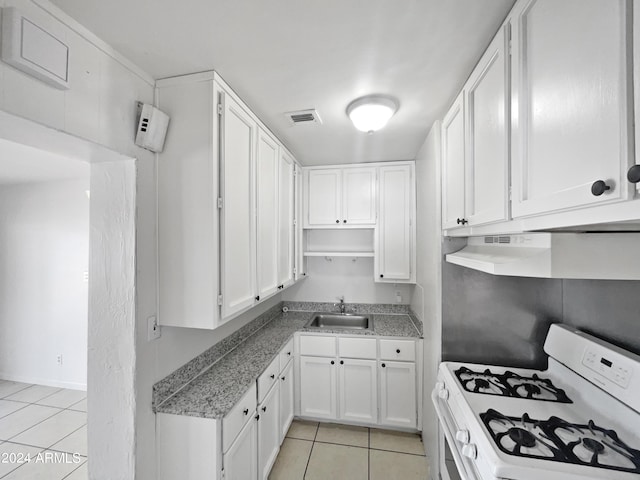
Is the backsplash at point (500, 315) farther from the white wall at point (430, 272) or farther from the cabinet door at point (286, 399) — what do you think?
the cabinet door at point (286, 399)

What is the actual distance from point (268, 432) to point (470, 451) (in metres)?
1.40

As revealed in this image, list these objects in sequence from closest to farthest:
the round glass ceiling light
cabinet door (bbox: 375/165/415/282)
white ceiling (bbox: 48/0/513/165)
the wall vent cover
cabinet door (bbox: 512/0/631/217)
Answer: cabinet door (bbox: 512/0/631/217) < white ceiling (bbox: 48/0/513/165) < the wall vent cover < the round glass ceiling light < cabinet door (bbox: 375/165/415/282)

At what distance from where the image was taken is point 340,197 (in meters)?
2.75

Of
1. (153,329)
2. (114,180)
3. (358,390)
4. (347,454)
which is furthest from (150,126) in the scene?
(347,454)

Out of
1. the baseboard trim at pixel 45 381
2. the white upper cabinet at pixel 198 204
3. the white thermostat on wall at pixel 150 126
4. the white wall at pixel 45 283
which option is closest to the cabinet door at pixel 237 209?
the white upper cabinet at pixel 198 204

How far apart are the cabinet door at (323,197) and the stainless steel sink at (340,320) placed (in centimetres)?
102

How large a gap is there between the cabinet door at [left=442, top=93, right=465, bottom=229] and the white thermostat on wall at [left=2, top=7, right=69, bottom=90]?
1.74 metres

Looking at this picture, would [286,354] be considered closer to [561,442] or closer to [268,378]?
[268,378]

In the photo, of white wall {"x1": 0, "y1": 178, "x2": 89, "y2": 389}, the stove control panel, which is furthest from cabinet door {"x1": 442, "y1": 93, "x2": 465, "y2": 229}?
white wall {"x1": 0, "y1": 178, "x2": 89, "y2": 389}

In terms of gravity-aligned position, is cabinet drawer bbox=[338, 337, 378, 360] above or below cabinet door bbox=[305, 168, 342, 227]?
below

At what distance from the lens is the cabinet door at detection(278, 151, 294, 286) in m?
2.17

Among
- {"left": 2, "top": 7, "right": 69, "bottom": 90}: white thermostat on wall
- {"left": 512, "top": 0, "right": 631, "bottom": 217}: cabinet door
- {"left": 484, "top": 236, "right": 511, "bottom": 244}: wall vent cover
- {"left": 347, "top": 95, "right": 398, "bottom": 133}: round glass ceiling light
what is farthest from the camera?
{"left": 347, "top": 95, "right": 398, "bottom": 133}: round glass ceiling light

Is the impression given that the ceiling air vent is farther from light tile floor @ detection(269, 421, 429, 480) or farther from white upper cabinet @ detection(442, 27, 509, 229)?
light tile floor @ detection(269, 421, 429, 480)

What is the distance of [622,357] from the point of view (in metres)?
0.98
